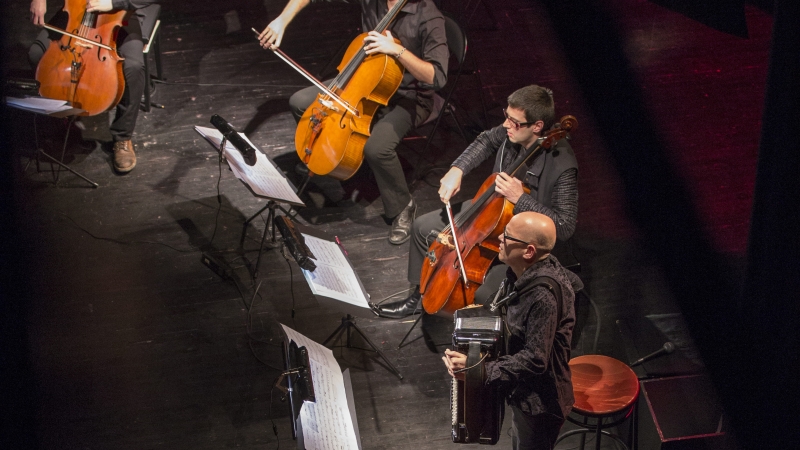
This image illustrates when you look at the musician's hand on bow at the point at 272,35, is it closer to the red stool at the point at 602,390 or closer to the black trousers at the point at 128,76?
the black trousers at the point at 128,76

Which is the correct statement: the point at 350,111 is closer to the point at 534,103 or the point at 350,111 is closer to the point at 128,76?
the point at 534,103

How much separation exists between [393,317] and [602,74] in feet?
9.73

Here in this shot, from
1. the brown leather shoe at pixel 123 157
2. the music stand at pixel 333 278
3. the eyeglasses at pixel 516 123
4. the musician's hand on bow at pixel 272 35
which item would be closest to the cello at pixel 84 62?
the brown leather shoe at pixel 123 157

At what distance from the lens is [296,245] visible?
3.85m

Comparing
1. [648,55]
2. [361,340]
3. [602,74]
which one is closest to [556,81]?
[602,74]

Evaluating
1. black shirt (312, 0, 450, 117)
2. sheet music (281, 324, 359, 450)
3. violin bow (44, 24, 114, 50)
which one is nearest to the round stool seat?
sheet music (281, 324, 359, 450)

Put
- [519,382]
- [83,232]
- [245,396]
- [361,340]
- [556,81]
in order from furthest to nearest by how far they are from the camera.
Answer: [556,81] → [83,232] → [361,340] → [245,396] → [519,382]

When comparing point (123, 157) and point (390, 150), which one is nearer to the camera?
point (390, 150)

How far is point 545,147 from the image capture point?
3.89 m

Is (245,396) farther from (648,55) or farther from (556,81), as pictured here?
(648,55)

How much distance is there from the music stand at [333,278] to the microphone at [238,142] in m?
0.48

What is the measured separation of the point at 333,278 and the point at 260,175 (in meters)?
0.82

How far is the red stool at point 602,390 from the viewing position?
3426mm

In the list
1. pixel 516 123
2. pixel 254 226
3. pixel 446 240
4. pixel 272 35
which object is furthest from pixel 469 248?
pixel 272 35
